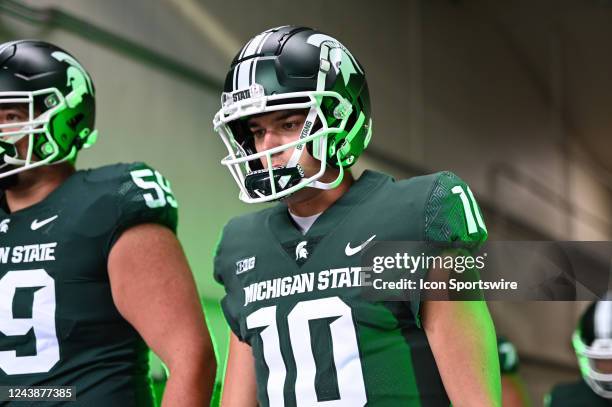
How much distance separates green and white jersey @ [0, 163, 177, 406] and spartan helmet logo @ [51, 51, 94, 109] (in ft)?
0.67

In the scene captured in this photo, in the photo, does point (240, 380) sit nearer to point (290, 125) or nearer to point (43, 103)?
point (290, 125)

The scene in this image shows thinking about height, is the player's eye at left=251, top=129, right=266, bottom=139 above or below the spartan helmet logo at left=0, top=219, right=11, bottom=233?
above

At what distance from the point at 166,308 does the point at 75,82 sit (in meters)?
0.54

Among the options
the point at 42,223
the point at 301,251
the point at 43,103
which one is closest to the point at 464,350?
the point at 301,251

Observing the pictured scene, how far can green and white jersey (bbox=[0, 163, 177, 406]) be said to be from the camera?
1.90m

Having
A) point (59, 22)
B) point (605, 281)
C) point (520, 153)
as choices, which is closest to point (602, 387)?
point (605, 281)

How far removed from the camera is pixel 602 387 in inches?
116

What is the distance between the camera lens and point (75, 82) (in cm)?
213

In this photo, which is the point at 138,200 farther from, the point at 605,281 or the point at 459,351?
the point at 605,281

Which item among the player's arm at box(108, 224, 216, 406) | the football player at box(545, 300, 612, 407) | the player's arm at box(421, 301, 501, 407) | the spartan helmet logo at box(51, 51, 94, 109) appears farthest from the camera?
the football player at box(545, 300, 612, 407)

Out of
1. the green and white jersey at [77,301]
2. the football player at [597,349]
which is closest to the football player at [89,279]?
the green and white jersey at [77,301]

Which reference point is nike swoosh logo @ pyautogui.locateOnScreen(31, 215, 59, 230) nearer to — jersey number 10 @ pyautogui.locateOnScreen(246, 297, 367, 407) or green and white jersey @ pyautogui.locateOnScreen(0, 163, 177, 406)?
green and white jersey @ pyautogui.locateOnScreen(0, 163, 177, 406)

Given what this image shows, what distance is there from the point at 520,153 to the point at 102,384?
5.99 meters

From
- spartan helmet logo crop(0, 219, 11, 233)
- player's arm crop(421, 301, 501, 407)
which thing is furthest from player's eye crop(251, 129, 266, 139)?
spartan helmet logo crop(0, 219, 11, 233)
